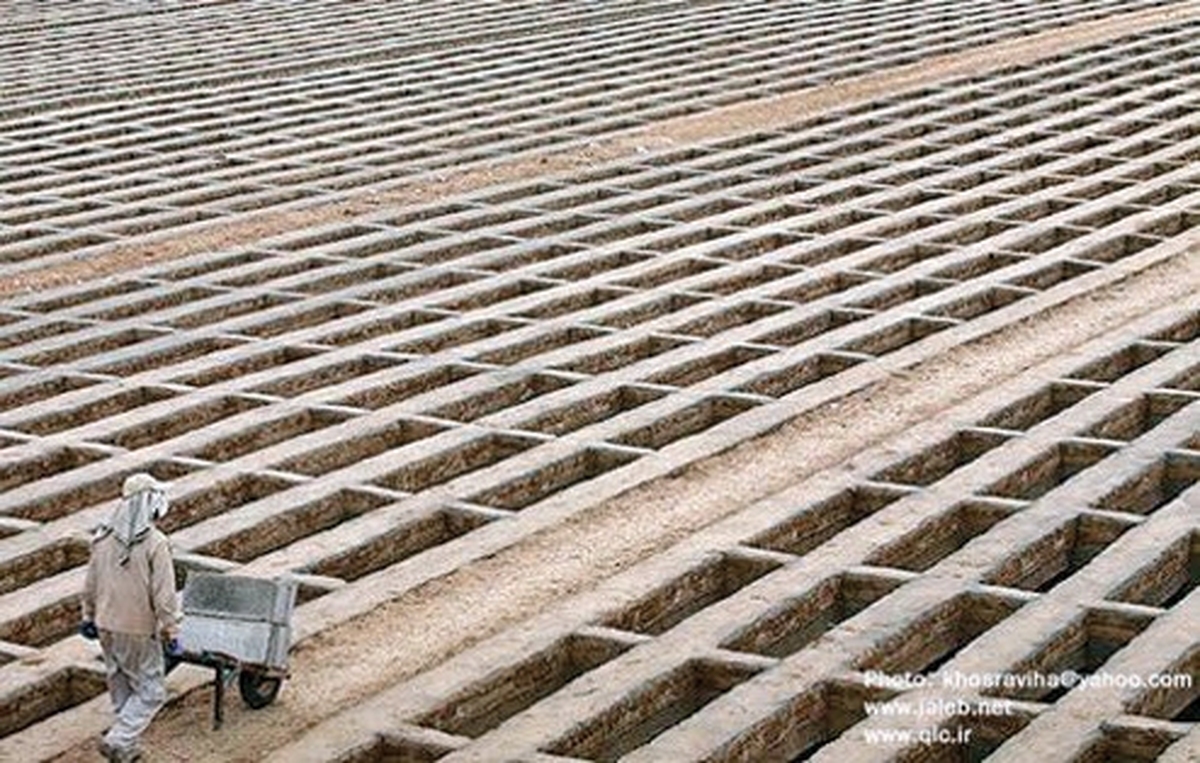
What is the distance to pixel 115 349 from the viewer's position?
45.5 feet

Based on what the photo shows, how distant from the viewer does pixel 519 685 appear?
8812 millimetres

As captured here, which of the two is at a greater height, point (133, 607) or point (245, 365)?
→ point (133, 607)

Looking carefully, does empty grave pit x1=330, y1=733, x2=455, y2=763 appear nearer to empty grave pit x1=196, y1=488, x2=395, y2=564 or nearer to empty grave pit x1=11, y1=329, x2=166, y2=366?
empty grave pit x1=196, y1=488, x2=395, y2=564

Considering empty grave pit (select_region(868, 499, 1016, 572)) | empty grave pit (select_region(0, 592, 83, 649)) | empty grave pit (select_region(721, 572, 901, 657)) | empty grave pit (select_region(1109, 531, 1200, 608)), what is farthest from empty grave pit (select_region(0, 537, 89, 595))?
empty grave pit (select_region(1109, 531, 1200, 608))

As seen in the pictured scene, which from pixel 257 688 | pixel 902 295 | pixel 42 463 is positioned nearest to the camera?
pixel 257 688

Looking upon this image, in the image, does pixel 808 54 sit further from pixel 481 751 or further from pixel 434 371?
pixel 481 751

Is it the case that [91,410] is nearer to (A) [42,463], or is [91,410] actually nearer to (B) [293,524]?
(A) [42,463]

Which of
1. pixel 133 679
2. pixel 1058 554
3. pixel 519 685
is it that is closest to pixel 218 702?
pixel 133 679

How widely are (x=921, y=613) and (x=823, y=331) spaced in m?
4.89

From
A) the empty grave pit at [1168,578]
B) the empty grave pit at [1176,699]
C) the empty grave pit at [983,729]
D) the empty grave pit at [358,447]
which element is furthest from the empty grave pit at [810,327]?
the empty grave pit at [983,729]

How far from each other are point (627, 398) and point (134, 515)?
4997 mm

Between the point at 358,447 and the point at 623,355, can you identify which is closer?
the point at 358,447

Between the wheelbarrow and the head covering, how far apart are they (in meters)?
0.38

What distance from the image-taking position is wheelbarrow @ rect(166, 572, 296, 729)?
8.11m
